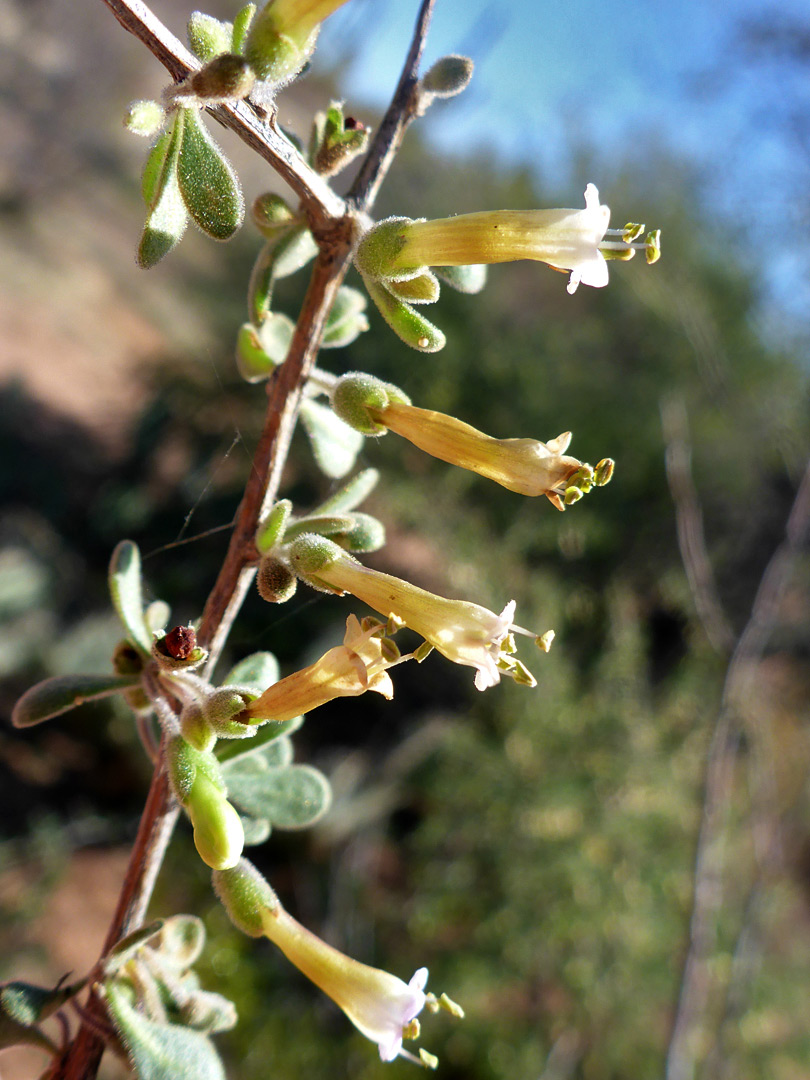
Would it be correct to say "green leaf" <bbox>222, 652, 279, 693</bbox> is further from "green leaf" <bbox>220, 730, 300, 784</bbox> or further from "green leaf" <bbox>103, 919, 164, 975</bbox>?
"green leaf" <bbox>103, 919, 164, 975</bbox>

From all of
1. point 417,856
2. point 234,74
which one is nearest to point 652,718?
point 417,856

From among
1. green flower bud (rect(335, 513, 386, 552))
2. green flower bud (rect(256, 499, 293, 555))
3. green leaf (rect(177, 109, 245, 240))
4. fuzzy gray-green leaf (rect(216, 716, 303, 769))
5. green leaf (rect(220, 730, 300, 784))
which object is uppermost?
green leaf (rect(177, 109, 245, 240))

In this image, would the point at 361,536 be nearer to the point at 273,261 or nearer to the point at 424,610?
the point at 424,610

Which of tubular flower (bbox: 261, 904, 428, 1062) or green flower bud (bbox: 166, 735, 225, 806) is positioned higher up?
green flower bud (bbox: 166, 735, 225, 806)

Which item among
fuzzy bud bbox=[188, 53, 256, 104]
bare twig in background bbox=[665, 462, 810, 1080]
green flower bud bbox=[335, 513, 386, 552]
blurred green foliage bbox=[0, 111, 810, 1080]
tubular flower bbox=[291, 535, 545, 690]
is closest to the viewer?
fuzzy bud bbox=[188, 53, 256, 104]

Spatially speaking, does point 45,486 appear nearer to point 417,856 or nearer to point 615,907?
point 417,856

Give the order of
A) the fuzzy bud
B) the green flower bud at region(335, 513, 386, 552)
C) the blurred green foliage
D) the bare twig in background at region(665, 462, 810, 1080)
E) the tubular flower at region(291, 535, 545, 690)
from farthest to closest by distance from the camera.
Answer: the blurred green foliage → the bare twig in background at region(665, 462, 810, 1080) → the green flower bud at region(335, 513, 386, 552) → the tubular flower at region(291, 535, 545, 690) → the fuzzy bud

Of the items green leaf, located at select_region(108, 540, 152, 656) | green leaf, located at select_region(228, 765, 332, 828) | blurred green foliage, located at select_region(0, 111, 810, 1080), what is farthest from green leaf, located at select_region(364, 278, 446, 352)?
blurred green foliage, located at select_region(0, 111, 810, 1080)
